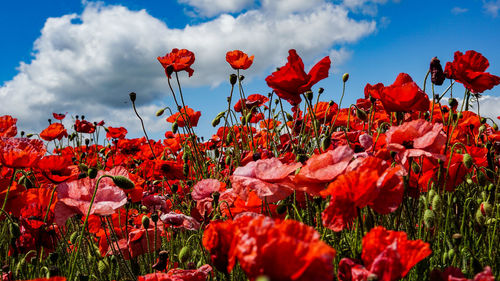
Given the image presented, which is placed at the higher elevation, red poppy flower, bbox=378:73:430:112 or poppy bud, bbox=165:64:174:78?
poppy bud, bbox=165:64:174:78

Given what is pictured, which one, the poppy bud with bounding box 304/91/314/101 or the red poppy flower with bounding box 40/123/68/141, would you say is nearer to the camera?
the poppy bud with bounding box 304/91/314/101

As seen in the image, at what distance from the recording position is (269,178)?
1112 mm

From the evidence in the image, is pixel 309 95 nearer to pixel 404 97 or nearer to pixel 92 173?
pixel 404 97

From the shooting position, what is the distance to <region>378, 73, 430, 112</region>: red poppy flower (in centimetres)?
149

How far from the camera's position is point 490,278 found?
683mm

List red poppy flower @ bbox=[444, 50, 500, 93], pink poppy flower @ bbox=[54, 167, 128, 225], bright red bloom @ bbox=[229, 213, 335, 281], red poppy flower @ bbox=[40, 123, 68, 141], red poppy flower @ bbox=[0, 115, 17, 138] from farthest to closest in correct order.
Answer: red poppy flower @ bbox=[40, 123, 68, 141] → red poppy flower @ bbox=[0, 115, 17, 138] → red poppy flower @ bbox=[444, 50, 500, 93] → pink poppy flower @ bbox=[54, 167, 128, 225] → bright red bloom @ bbox=[229, 213, 335, 281]

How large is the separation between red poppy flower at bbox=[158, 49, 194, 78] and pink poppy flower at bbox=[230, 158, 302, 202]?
4.87ft

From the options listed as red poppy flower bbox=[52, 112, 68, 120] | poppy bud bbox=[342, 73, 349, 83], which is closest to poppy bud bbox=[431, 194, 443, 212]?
poppy bud bbox=[342, 73, 349, 83]

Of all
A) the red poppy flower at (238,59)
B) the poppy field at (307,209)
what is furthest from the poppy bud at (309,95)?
the red poppy flower at (238,59)

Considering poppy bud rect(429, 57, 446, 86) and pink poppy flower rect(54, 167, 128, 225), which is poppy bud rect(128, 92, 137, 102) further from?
poppy bud rect(429, 57, 446, 86)

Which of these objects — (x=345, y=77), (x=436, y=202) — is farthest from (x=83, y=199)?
(x=345, y=77)

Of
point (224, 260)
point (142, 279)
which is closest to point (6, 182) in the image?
point (142, 279)

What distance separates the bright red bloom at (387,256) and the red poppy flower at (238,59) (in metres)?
2.13

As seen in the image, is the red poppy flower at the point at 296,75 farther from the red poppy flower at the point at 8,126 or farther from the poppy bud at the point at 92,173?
the red poppy flower at the point at 8,126
